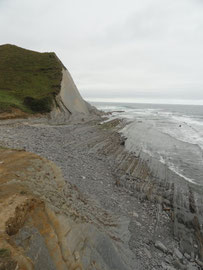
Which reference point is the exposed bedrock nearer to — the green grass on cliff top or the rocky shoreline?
the rocky shoreline

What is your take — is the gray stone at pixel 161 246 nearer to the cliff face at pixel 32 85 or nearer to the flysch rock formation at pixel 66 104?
the cliff face at pixel 32 85

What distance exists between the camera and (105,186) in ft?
29.4

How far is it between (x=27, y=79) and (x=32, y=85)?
6.46 ft

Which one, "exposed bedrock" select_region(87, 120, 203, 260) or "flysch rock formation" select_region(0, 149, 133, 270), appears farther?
"exposed bedrock" select_region(87, 120, 203, 260)

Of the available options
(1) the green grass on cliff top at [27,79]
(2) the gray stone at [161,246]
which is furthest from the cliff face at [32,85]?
(2) the gray stone at [161,246]

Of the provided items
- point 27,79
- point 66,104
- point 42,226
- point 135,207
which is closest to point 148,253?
point 135,207

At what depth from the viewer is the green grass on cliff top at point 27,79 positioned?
2252cm

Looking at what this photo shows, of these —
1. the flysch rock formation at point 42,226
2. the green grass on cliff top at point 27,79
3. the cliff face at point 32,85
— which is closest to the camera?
the flysch rock formation at point 42,226

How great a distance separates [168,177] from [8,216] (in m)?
10.6

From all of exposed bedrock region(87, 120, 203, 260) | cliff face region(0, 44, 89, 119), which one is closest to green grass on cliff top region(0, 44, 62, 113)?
cliff face region(0, 44, 89, 119)

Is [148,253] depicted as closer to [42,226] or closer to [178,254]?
[178,254]

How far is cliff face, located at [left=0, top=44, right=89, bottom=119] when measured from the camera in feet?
71.2

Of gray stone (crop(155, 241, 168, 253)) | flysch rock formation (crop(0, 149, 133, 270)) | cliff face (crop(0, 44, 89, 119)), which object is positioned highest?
cliff face (crop(0, 44, 89, 119))

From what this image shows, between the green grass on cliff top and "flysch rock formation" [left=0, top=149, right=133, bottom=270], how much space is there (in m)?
16.5
